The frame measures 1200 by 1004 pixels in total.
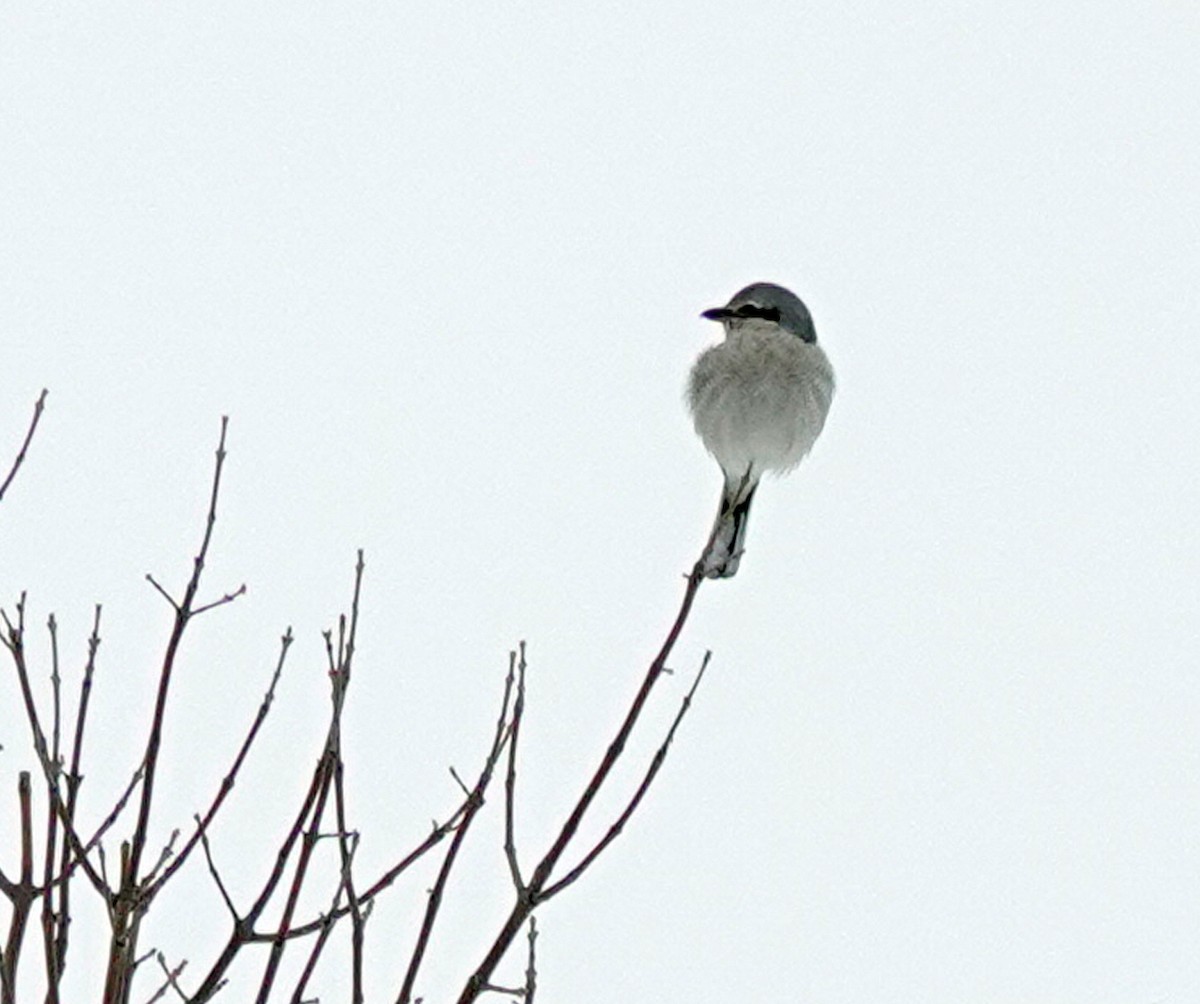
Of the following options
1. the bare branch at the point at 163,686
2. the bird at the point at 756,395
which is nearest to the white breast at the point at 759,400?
the bird at the point at 756,395

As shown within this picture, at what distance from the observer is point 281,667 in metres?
3.06

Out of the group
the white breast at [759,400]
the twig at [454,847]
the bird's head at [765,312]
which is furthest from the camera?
the bird's head at [765,312]

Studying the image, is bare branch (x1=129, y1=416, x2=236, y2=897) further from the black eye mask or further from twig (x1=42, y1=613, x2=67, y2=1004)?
the black eye mask

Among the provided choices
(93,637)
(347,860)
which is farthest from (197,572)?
(347,860)

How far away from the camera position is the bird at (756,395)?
6.91 m

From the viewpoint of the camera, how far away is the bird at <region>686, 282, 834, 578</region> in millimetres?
6910

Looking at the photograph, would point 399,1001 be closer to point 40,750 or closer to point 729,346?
point 40,750

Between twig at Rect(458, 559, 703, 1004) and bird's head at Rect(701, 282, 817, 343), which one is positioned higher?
bird's head at Rect(701, 282, 817, 343)

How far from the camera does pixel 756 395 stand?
6961 millimetres

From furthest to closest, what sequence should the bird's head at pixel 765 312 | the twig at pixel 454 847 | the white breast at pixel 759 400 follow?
the bird's head at pixel 765 312 → the white breast at pixel 759 400 → the twig at pixel 454 847

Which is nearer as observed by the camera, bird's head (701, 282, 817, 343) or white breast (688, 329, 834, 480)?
white breast (688, 329, 834, 480)

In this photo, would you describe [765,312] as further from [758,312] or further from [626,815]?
[626,815]

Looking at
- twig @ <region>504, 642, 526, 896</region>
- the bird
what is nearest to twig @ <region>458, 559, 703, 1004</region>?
twig @ <region>504, 642, 526, 896</region>

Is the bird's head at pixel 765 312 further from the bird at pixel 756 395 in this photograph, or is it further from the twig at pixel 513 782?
the twig at pixel 513 782
